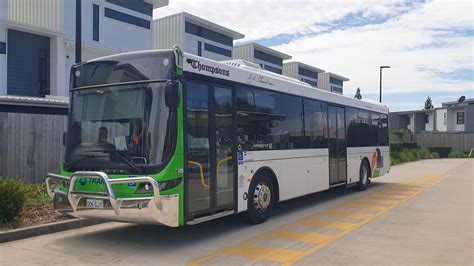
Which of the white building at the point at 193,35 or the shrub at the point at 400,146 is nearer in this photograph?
the shrub at the point at 400,146

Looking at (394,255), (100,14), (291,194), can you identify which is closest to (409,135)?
(100,14)

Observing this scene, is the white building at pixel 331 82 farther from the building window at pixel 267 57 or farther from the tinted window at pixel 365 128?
the tinted window at pixel 365 128

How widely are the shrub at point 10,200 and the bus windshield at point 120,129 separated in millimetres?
1274

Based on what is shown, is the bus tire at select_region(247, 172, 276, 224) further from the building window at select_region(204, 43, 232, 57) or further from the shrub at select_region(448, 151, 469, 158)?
the shrub at select_region(448, 151, 469, 158)

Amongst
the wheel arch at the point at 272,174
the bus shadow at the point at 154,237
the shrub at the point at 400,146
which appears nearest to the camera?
the bus shadow at the point at 154,237

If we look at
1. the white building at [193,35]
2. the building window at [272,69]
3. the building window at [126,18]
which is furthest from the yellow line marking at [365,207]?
the building window at [272,69]

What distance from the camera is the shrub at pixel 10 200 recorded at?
8.28m

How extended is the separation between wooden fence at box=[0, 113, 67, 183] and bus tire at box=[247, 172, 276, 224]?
622cm

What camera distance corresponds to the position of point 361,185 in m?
15.8

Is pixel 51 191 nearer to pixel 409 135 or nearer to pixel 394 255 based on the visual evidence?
pixel 394 255

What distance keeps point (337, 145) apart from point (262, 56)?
46.4 meters

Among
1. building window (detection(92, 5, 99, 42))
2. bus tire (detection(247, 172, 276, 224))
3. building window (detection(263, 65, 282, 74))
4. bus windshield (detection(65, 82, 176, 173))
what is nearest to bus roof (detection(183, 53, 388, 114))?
bus windshield (detection(65, 82, 176, 173))

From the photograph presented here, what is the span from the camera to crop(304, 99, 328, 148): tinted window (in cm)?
1198

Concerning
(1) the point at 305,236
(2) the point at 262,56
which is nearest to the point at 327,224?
(1) the point at 305,236
